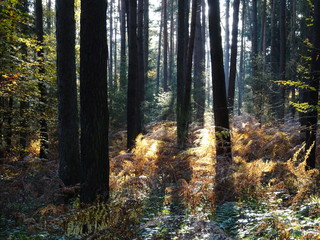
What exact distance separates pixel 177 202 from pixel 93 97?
269 centimetres

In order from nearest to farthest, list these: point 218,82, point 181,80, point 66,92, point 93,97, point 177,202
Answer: point 93,97, point 177,202, point 66,92, point 218,82, point 181,80

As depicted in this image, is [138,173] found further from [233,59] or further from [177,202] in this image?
[233,59]

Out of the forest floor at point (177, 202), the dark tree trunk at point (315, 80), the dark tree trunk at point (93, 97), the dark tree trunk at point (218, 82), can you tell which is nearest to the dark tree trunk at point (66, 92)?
the forest floor at point (177, 202)

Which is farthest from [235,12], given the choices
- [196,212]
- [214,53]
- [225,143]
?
[196,212]

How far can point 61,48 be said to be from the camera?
25.1 ft

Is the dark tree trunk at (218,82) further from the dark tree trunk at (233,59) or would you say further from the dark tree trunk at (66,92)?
the dark tree trunk at (233,59)

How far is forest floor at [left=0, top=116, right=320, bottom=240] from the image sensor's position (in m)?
4.14

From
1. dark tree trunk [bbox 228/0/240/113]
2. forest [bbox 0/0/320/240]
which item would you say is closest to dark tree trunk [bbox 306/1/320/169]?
forest [bbox 0/0/320/240]

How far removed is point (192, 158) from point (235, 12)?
9458 millimetres

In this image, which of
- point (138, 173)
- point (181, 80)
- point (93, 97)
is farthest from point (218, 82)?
point (181, 80)

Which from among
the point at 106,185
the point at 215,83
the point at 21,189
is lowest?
the point at 21,189

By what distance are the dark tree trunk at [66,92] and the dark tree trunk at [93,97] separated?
2.73m

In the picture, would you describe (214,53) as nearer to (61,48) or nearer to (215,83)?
(215,83)

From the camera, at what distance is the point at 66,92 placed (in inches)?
303
